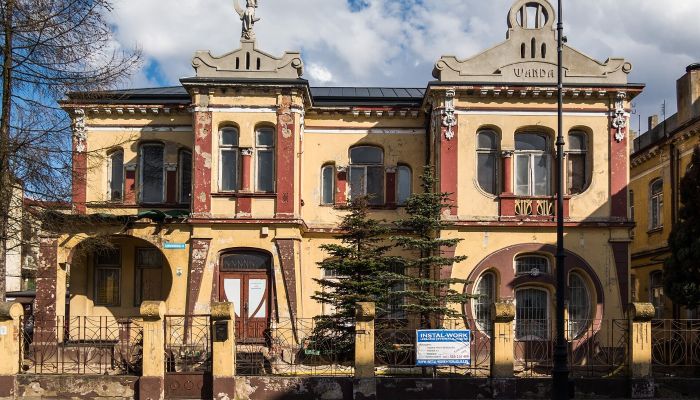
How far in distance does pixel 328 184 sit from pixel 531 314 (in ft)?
26.5

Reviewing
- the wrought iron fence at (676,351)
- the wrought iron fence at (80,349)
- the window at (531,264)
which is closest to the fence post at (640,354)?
the wrought iron fence at (676,351)

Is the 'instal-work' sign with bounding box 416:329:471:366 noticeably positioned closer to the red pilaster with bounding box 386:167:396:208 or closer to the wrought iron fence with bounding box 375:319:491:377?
the wrought iron fence with bounding box 375:319:491:377

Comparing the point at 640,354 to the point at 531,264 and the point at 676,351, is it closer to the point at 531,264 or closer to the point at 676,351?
the point at 676,351

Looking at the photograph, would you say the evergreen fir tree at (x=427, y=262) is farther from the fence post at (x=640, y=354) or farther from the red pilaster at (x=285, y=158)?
the fence post at (x=640, y=354)

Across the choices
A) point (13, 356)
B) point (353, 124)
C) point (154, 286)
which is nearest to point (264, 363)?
point (13, 356)

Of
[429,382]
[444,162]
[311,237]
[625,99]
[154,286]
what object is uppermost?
[625,99]

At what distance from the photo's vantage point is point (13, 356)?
1820 centimetres

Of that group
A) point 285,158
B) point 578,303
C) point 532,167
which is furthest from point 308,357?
point 532,167

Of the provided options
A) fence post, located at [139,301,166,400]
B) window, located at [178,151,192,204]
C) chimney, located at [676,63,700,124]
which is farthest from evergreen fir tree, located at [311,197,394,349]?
chimney, located at [676,63,700,124]

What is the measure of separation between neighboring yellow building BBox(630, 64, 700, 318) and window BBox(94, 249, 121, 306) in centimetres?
1966

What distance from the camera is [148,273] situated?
1072 inches

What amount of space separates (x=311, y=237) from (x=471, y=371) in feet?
30.1

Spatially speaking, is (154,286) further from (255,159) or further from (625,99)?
(625,99)

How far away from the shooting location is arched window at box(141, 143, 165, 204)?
Answer: 27.1m
